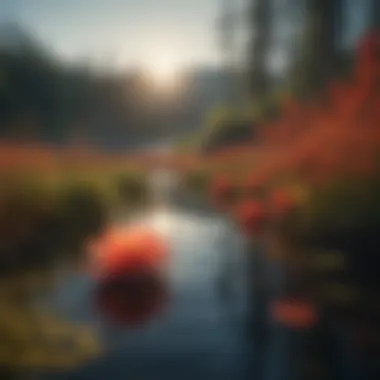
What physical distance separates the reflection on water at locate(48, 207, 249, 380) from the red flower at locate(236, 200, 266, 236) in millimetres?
27

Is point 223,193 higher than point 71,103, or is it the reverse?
point 71,103

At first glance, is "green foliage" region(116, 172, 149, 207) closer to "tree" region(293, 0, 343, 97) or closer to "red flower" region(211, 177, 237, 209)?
"red flower" region(211, 177, 237, 209)

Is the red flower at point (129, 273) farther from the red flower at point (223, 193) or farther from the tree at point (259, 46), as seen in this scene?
the tree at point (259, 46)

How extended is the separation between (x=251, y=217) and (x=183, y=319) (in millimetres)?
225

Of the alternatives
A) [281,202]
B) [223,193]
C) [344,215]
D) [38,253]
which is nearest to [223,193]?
[223,193]

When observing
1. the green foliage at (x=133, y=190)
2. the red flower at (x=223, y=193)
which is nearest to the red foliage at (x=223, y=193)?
the red flower at (x=223, y=193)

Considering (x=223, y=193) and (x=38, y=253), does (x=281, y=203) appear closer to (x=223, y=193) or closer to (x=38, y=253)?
(x=223, y=193)

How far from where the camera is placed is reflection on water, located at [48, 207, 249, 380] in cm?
128

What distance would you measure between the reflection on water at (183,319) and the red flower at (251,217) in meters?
0.03

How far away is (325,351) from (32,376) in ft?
1.78

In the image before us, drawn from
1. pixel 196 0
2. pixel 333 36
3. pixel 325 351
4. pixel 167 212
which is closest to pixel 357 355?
pixel 325 351

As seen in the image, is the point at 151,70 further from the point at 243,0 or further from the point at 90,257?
the point at 90,257

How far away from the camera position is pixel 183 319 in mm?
1295

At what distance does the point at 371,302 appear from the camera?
1.30 meters
